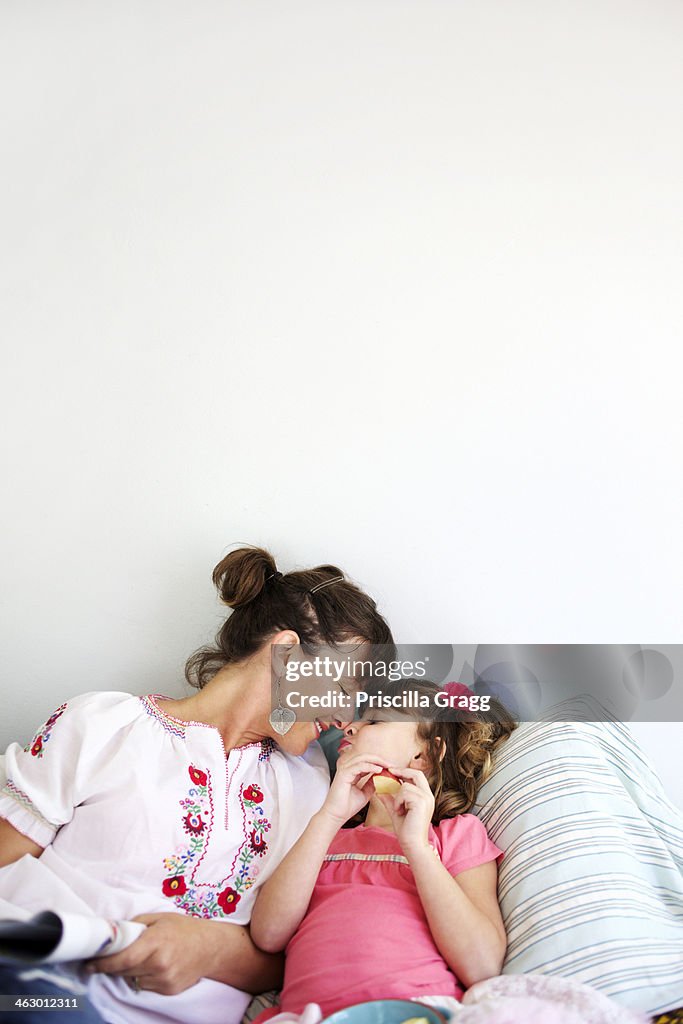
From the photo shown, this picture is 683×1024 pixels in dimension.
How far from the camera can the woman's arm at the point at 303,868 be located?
3.68ft

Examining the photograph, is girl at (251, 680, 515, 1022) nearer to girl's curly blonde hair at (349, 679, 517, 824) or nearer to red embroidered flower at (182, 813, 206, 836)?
girl's curly blonde hair at (349, 679, 517, 824)

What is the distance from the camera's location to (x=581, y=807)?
1145 millimetres

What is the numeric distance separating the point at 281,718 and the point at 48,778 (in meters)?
0.35

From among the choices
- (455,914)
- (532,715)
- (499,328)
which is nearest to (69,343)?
(499,328)

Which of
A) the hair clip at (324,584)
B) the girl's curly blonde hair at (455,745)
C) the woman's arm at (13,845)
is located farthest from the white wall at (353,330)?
the woman's arm at (13,845)

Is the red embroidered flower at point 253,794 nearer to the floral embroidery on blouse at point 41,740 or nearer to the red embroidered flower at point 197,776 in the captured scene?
the red embroidered flower at point 197,776

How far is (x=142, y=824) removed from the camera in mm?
1155

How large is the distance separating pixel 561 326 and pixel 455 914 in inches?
39.0

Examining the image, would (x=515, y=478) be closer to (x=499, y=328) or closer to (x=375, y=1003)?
(x=499, y=328)

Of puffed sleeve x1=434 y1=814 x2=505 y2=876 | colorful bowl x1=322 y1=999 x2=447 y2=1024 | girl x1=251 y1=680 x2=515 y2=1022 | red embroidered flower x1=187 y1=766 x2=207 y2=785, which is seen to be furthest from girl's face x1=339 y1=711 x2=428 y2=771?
colorful bowl x1=322 y1=999 x2=447 y2=1024

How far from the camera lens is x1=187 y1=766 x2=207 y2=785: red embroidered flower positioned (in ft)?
4.05

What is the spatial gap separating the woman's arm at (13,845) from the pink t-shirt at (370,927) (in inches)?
14.4

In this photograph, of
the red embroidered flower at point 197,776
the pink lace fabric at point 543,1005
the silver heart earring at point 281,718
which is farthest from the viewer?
the silver heart earring at point 281,718

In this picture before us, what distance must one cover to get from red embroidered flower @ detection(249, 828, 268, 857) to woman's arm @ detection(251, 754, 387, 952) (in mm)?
94
